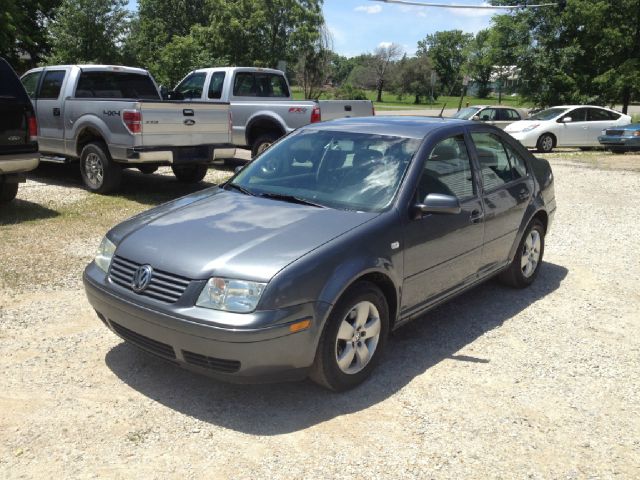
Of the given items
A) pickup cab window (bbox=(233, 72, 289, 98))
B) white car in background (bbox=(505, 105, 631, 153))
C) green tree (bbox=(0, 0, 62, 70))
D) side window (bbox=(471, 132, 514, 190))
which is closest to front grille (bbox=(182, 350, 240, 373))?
side window (bbox=(471, 132, 514, 190))

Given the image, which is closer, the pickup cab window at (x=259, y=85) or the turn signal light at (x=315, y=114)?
the turn signal light at (x=315, y=114)

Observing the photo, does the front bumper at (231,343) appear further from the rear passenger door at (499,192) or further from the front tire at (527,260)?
the front tire at (527,260)

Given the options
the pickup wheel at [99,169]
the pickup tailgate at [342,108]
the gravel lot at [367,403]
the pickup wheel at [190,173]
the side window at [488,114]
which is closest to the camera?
the gravel lot at [367,403]

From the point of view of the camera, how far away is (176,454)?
3.08 m

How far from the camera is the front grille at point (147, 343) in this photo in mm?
3424

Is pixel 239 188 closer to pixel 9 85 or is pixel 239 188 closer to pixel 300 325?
pixel 300 325

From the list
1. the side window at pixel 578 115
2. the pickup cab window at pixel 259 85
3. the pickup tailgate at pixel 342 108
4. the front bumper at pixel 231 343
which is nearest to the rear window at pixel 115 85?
the pickup cab window at pixel 259 85

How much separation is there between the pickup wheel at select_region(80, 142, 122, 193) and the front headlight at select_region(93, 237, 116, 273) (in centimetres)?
569

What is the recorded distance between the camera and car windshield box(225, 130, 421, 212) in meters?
4.13

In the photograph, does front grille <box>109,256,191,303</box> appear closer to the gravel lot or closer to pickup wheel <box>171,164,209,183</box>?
the gravel lot

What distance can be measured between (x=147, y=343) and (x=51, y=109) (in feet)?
26.3

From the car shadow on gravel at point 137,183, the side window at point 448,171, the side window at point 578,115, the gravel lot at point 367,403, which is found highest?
the side window at point 578,115

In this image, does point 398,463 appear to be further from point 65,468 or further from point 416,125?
point 416,125

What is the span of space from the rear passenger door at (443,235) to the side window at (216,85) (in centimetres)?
875
